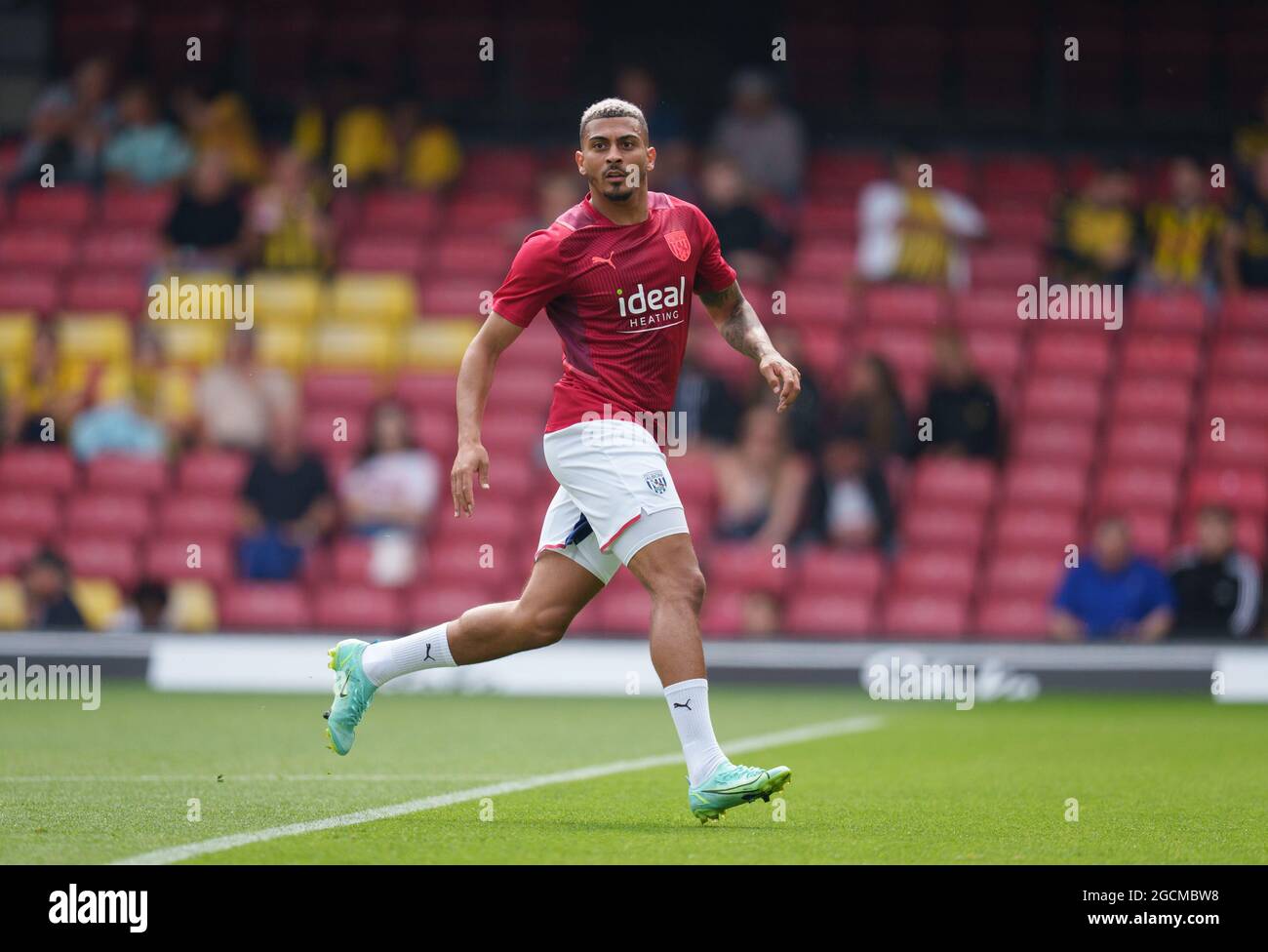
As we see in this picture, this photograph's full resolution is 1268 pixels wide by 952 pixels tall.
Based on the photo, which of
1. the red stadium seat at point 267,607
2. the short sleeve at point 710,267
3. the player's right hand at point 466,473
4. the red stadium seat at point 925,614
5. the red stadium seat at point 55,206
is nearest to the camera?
the player's right hand at point 466,473

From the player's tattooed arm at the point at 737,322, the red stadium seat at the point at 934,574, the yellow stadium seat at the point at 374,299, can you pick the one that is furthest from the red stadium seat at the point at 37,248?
the player's tattooed arm at the point at 737,322

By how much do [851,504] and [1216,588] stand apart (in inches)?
103

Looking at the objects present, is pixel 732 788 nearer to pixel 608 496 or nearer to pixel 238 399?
pixel 608 496

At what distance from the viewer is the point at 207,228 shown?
53.4 ft

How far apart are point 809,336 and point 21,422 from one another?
6.21 metres

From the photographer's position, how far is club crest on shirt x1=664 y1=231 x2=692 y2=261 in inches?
261

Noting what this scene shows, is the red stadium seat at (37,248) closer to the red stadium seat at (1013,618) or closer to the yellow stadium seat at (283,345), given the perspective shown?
the yellow stadium seat at (283,345)

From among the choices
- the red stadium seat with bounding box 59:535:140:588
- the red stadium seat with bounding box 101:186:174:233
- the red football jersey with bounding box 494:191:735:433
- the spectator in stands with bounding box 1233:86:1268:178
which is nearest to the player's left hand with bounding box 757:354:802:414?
the red football jersey with bounding box 494:191:735:433

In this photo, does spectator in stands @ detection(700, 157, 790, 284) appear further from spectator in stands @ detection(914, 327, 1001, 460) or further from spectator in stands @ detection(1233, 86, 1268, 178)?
spectator in stands @ detection(1233, 86, 1268, 178)

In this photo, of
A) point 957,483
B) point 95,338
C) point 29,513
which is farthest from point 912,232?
point 29,513

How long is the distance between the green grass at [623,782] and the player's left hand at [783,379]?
136 cm

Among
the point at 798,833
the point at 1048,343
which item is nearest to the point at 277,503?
the point at 1048,343

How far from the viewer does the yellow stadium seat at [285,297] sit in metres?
16.3
